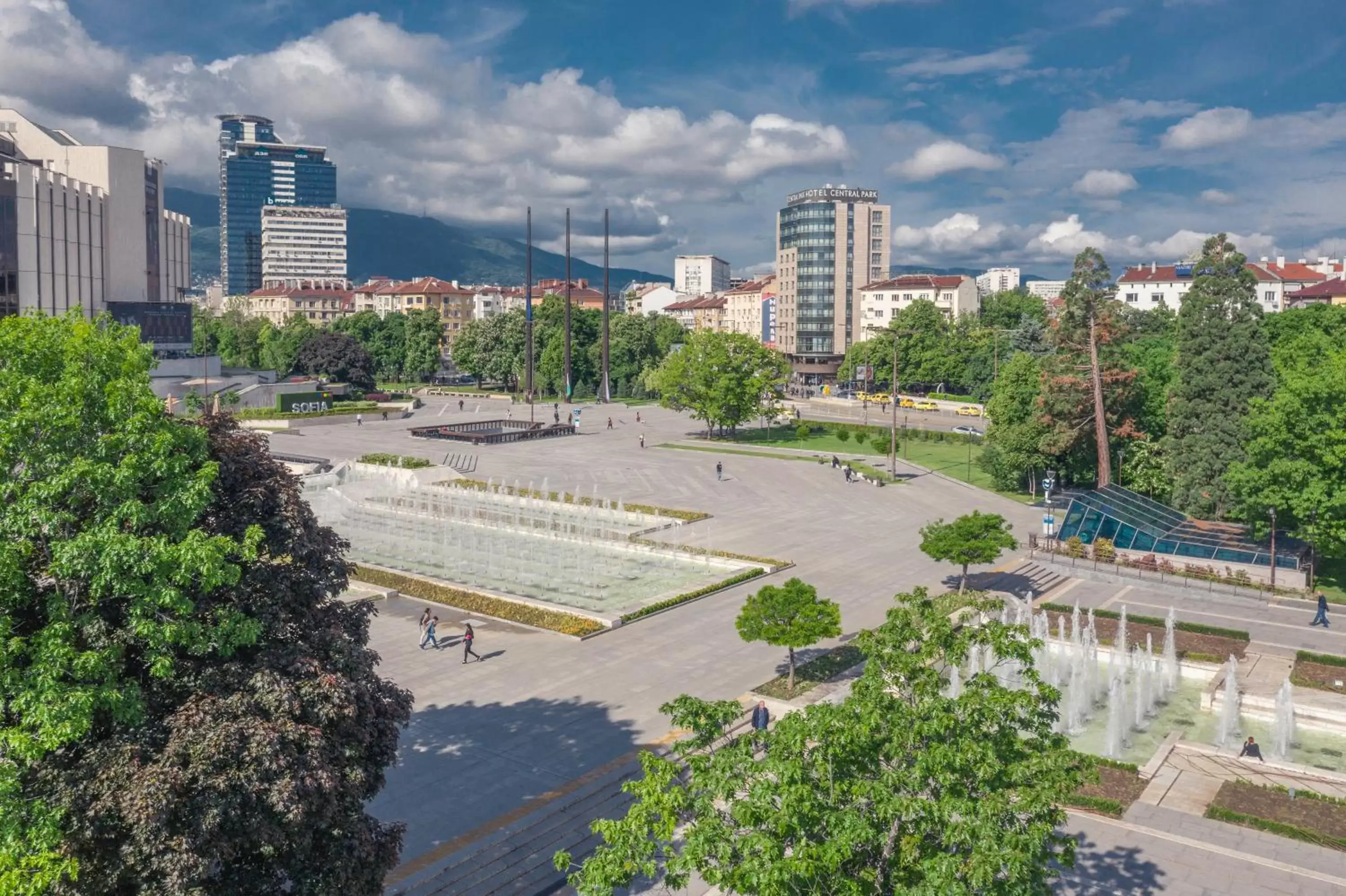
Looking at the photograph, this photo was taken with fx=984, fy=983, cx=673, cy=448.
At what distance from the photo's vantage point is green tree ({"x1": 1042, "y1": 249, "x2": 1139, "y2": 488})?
41781mm

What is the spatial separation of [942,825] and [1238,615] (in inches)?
932

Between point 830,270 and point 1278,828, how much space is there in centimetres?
10987

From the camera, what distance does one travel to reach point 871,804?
8820 millimetres

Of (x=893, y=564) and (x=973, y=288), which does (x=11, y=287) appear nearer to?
(x=893, y=564)

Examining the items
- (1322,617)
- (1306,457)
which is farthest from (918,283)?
(1322,617)

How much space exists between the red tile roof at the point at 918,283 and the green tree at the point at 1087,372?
72055 millimetres

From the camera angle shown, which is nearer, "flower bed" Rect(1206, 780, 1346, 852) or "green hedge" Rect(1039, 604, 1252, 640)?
"flower bed" Rect(1206, 780, 1346, 852)

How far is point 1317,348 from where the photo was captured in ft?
110

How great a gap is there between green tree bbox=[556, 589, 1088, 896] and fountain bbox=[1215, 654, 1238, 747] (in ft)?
39.2

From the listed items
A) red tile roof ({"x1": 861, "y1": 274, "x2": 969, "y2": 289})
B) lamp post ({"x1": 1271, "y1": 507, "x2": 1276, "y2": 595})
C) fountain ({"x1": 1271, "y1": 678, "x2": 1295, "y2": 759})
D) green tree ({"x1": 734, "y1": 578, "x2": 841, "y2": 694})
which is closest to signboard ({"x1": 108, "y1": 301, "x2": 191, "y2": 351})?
green tree ({"x1": 734, "y1": 578, "x2": 841, "y2": 694})

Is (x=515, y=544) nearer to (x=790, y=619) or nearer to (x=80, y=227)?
(x=790, y=619)

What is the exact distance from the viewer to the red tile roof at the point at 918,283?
115m

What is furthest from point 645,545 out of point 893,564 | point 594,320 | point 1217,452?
point 594,320

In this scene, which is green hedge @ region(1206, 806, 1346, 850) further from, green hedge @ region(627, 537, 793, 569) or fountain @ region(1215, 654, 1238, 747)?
green hedge @ region(627, 537, 793, 569)
